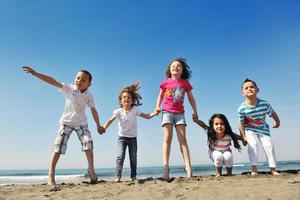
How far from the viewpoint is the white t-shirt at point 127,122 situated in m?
6.84

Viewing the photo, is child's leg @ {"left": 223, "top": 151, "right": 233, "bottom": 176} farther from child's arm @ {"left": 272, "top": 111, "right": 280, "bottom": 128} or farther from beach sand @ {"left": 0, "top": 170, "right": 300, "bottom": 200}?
child's arm @ {"left": 272, "top": 111, "right": 280, "bottom": 128}

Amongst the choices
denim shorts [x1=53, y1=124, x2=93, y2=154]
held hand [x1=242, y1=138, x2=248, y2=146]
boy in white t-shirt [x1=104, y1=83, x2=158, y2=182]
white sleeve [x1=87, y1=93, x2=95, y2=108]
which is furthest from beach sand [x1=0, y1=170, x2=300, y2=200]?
white sleeve [x1=87, y1=93, x2=95, y2=108]

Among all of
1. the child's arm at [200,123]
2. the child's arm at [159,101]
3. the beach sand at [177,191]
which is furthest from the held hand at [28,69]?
the child's arm at [200,123]

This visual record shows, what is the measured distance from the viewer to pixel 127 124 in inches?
271

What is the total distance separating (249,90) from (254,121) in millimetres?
692

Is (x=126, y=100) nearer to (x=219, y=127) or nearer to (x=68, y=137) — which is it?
(x=68, y=137)

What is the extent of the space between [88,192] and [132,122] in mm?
2270

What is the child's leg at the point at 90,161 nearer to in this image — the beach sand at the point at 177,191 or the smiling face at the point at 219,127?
the beach sand at the point at 177,191

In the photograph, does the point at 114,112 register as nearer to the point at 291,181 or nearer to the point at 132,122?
the point at 132,122

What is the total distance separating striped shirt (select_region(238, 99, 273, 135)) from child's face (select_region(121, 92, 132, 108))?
8.44 ft

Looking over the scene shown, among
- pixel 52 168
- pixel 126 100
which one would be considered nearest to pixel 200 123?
pixel 126 100

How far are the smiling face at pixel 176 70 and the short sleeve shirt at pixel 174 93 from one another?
13cm

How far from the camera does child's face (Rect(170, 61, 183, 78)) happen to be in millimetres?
6719

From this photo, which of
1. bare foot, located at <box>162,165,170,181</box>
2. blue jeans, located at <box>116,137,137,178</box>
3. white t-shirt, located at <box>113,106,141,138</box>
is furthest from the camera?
white t-shirt, located at <box>113,106,141,138</box>
